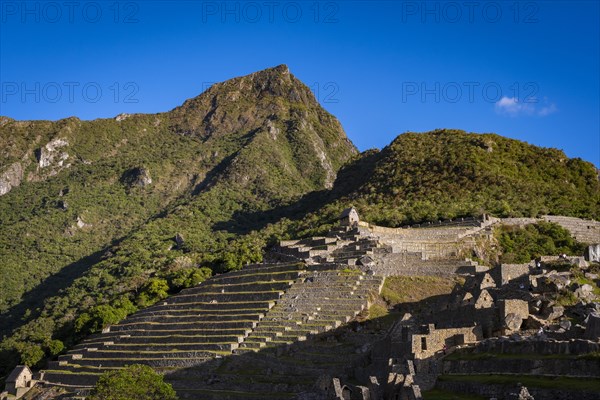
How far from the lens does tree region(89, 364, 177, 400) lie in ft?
138

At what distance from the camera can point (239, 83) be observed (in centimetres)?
19450

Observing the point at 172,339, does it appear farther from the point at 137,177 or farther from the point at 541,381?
the point at 137,177

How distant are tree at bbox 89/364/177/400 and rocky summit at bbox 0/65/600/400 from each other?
65.8 inches

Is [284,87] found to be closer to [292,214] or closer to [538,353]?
[292,214]

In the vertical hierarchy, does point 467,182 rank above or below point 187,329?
above

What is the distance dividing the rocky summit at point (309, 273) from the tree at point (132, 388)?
5.48 ft

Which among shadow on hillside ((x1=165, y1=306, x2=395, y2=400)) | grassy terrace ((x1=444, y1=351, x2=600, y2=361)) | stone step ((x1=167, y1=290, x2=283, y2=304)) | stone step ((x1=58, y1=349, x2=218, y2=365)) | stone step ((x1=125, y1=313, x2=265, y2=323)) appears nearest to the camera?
grassy terrace ((x1=444, y1=351, x2=600, y2=361))

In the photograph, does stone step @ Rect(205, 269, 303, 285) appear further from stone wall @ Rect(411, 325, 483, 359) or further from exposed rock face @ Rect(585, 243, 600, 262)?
stone wall @ Rect(411, 325, 483, 359)

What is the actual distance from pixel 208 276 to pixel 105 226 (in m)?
66.2

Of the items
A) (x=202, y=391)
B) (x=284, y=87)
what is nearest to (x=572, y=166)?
(x=202, y=391)

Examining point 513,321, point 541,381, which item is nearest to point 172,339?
point 513,321

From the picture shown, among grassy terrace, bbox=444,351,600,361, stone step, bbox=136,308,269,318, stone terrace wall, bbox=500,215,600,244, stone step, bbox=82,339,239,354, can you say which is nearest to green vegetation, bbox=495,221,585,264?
stone terrace wall, bbox=500,215,600,244

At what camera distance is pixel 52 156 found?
165m

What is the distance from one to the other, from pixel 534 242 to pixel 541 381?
139 ft
